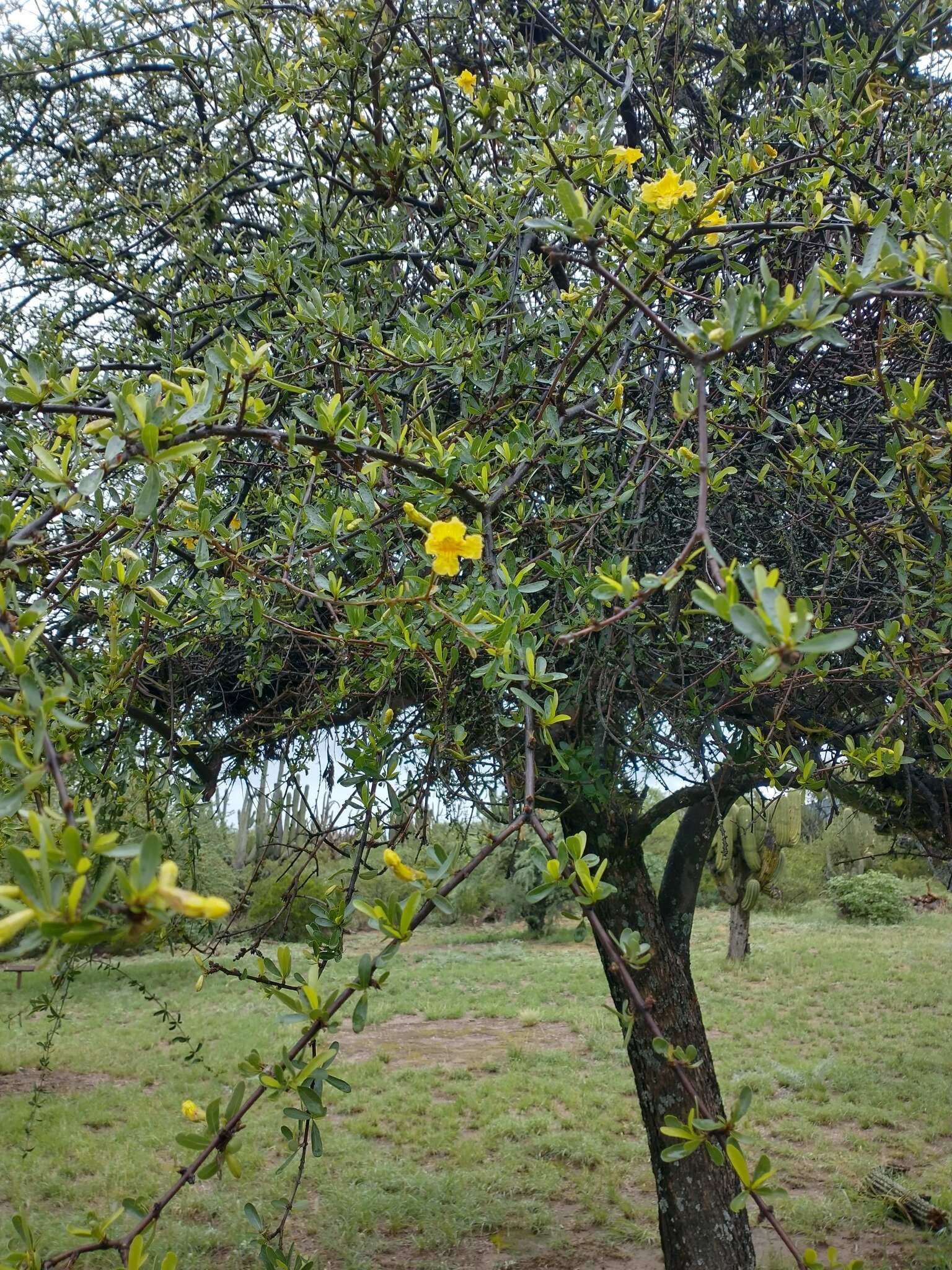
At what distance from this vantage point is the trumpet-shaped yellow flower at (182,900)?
54cm

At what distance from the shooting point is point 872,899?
14055mm

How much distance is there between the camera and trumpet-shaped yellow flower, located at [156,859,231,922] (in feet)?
1.77

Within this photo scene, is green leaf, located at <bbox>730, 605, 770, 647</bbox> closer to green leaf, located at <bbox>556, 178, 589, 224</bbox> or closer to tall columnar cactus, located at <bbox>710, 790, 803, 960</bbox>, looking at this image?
green leaf, located at <bbox>556, 178, 589, 224</bbox>

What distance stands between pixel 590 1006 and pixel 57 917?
943cm

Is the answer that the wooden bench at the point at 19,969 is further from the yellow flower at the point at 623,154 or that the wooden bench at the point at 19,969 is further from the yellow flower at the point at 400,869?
the yellow flower at the point at 623,154

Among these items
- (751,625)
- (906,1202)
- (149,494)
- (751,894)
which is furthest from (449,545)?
(751,894)

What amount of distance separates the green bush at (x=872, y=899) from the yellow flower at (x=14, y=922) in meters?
15.2

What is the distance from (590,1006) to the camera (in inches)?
362

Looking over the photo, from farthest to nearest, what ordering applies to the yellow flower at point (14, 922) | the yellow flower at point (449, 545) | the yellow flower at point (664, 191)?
the yellow flower at point (664, 191), the yellow flower at point (449, 545), the yellow flower at point (14, 922)

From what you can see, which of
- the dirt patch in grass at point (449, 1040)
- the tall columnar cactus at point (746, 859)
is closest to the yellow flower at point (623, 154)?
the dirt patch in grass at point (449, 1040)

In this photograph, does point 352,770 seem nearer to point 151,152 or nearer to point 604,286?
point 604,286

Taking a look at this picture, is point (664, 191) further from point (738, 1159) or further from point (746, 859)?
point (746, 859)

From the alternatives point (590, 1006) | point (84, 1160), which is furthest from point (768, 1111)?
point (84, 1160)

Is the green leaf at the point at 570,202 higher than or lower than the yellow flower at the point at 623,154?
lower
